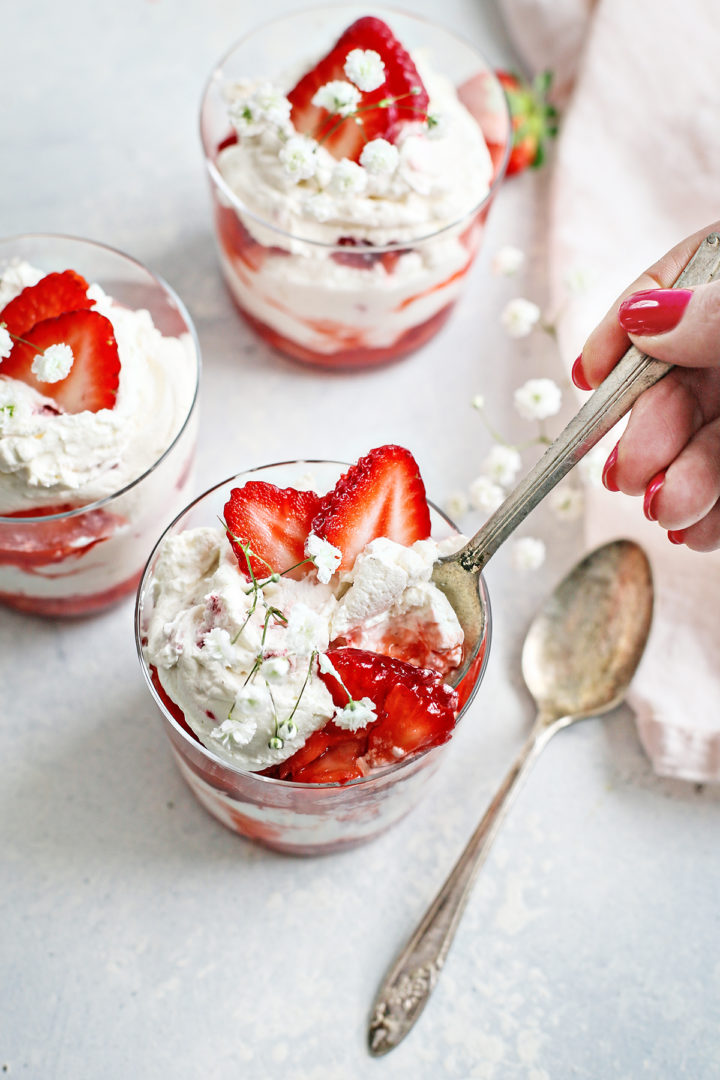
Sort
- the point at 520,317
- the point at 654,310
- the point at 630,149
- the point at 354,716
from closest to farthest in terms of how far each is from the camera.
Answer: the point at 354,716
the point at 654,310
the point at 520,317
the point at 630,149

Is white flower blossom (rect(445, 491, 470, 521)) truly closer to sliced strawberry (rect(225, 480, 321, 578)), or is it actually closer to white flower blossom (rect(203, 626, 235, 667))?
sliced strawberry (rect(225, 480, 321, 578))

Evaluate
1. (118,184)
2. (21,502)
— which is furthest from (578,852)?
(118,184)

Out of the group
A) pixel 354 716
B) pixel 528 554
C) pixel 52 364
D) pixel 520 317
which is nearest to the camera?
pixel 354 716

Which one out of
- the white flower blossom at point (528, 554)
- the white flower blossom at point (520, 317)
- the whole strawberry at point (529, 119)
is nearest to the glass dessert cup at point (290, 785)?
the white flower blossom at point (528, 554)

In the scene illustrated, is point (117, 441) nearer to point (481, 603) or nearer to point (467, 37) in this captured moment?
point (481, 603)

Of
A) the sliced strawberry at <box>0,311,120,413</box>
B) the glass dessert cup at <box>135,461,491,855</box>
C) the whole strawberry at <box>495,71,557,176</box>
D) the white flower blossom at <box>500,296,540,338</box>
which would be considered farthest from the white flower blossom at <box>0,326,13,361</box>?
the whole strawberry at <box>495,71,557,176</box>

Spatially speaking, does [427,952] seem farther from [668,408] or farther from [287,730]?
[668,408]

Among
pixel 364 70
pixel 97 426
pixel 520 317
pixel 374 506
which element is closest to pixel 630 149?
pixel 520 317

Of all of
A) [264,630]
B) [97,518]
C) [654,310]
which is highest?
[654,310]
